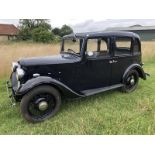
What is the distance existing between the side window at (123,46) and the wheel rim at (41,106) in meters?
2.16

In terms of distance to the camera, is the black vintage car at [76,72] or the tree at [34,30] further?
the tree at [34,30]

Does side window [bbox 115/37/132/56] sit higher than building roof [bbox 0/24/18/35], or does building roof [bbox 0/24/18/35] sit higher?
building roof [bbox 0/24/18/35]

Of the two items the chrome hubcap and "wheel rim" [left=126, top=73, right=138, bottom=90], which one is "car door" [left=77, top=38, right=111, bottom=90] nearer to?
"wheel rim" [left=126, top=73, right=138, bottom=90]

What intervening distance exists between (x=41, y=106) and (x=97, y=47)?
83.3 inches

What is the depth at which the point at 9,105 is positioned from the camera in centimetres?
472

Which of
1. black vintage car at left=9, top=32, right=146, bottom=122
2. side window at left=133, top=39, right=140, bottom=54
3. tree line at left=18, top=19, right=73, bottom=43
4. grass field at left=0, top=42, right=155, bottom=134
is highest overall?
tree line at left=18, top=19, right=73, bottom=43

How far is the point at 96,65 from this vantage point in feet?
15.6

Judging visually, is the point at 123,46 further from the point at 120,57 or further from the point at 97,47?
the point at 97,47

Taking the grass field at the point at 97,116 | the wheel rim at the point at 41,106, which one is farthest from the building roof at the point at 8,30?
the wheel rim at the point at 41,106

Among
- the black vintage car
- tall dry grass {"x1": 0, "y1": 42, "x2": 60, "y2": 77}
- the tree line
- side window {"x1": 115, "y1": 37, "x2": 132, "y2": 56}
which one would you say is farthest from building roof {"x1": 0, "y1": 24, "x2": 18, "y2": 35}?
the black vintage car

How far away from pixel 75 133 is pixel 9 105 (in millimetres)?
2003

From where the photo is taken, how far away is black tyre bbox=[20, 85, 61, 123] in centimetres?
384

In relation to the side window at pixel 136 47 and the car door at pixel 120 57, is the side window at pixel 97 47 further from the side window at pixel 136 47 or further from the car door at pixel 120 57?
the side window at pixel 136 47

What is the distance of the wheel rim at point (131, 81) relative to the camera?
18.5 feet
